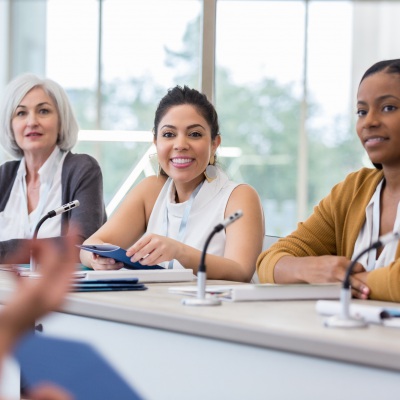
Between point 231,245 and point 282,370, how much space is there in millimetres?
1410

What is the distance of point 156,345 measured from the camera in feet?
5.31

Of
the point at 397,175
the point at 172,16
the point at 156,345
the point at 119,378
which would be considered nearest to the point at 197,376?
→ the point at 156,345

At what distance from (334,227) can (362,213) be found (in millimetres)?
165

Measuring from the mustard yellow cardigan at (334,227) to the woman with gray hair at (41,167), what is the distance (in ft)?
3.77

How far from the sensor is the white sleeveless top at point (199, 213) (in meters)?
2.89

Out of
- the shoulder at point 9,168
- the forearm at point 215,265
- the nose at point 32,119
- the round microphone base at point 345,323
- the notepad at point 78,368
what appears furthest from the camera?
the shoulder at point 9,168

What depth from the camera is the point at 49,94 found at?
371 centimetres

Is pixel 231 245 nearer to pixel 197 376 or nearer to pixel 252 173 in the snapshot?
pixel 197 376

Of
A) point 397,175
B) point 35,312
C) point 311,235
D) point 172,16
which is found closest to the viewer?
point 35,312

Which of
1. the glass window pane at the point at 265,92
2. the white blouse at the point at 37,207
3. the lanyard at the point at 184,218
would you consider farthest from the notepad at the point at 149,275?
the glass window pane at the point at 265,92

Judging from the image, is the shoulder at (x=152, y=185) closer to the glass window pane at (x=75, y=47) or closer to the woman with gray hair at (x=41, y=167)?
the woman with gray hair at (x=41, y=167)

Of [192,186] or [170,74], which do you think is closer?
[192,186]

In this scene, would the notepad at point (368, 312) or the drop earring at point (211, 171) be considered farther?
the drop earring at point (211, 171)

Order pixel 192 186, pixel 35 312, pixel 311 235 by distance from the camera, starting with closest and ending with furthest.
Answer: pixel 35 312
pixel 311 235
pixel 192 186
